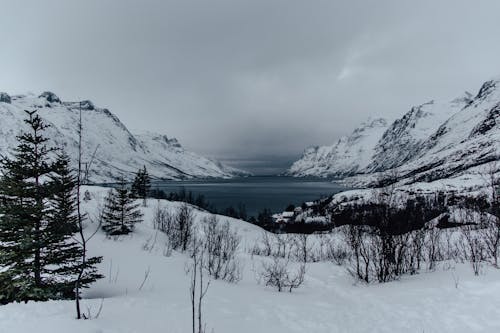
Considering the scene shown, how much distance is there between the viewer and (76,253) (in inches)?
497

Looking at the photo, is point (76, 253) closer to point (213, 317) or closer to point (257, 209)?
point (213, 317)

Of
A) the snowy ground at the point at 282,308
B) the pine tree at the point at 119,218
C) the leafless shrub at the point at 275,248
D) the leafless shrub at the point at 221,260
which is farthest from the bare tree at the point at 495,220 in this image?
the pine tree at the point at 119,218

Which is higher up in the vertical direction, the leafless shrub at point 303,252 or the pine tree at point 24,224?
the pine tree at point 24,224

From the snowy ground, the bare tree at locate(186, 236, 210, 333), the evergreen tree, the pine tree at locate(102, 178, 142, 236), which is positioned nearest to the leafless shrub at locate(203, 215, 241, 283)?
the snowy ground

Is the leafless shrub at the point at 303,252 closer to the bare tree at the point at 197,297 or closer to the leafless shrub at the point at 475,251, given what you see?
the leafless shrub at the point at 475,251

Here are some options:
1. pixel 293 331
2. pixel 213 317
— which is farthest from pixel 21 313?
pixel 293 331

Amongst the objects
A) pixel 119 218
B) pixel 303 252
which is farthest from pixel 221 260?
pixel 303 252

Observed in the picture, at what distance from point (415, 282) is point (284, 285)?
610 centimetres

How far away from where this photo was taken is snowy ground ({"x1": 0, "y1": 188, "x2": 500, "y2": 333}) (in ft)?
22.1

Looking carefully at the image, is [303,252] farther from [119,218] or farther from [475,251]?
[119,218]

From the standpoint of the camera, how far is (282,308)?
32.7ft

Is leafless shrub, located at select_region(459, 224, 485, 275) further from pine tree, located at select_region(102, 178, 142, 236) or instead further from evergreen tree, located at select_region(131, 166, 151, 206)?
evergreen tree, located at select_region(131, 166, 151, 206)

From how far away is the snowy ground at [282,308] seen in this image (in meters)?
6.72

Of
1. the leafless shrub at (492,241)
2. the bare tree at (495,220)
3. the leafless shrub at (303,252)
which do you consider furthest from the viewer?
the leafless shrub at (303,252)
